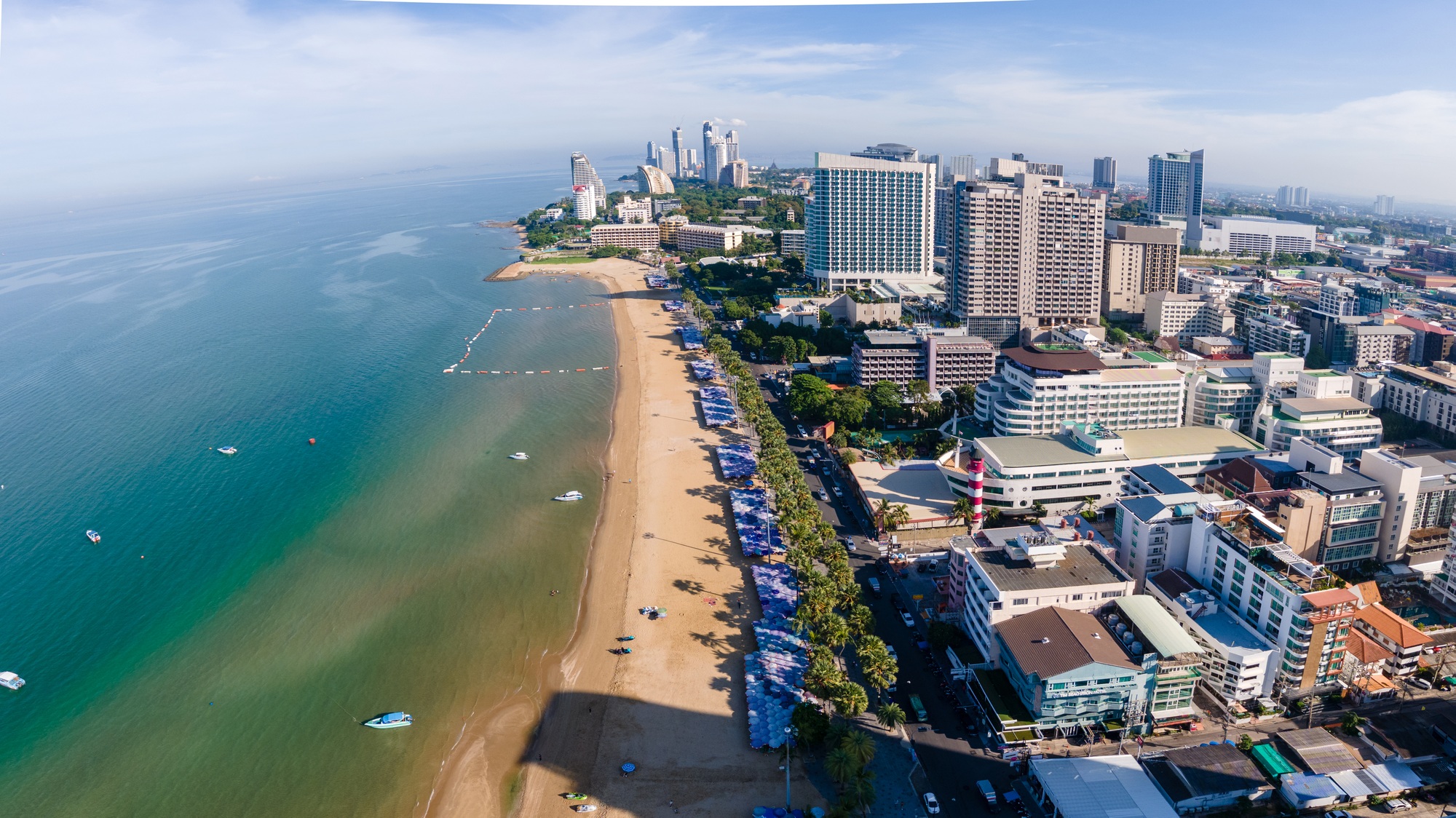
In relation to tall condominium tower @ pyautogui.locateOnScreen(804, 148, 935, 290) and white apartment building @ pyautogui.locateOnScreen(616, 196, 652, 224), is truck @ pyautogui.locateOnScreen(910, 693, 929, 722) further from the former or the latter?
white apartment building @ pyautogui.locateOnScreen(616, 196, 652, 224)

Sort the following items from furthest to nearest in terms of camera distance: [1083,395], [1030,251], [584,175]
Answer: [584,175] → [1030,251] → [1083,395]

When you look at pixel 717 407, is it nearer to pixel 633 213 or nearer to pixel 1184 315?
pixel 1184 315

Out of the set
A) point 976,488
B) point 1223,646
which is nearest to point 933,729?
point 1223,646

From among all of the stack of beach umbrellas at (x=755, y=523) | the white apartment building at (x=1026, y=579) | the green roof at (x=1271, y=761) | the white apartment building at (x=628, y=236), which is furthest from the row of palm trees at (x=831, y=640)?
the white apartment building at (x=628, y=236)

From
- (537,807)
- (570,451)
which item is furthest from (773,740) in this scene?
(570,451)

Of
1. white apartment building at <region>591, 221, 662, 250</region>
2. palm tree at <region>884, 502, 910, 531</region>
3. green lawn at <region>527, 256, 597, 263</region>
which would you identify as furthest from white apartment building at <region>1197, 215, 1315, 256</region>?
palm tree at <region>884, 502, 910, 531</region>

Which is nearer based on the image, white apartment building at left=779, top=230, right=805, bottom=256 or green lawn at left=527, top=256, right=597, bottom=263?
white apartment building at left=779, top=230, right=805, bottom=256
